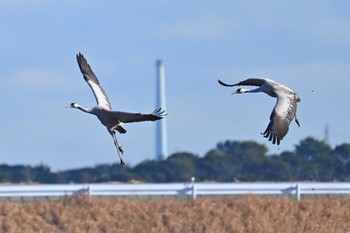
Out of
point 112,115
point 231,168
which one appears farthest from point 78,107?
point 231,168

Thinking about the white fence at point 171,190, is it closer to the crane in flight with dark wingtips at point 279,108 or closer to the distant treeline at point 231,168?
the crane in flight with dark wingtips at point 279,108

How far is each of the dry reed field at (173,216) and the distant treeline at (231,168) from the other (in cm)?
2148

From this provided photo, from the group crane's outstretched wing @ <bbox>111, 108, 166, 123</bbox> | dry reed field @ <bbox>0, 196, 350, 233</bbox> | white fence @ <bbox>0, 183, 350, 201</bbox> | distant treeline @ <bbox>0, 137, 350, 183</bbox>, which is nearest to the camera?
crane's outstretched wing @ <bbox>111, 108, 166, 123</bbox>

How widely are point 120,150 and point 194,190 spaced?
6.37 meters

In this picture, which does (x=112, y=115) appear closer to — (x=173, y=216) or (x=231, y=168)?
(x=173, y=216)

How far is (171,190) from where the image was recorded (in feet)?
132

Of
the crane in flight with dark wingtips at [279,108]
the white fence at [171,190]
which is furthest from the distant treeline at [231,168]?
the crane in flight with dark wingtips at [279,108]

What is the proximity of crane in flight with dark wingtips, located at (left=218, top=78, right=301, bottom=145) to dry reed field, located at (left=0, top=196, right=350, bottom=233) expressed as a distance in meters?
3.95

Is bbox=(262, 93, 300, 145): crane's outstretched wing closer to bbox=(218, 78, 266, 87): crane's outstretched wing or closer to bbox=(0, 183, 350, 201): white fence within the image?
bbox=(218, 78, 266, 87): crane's outstretched wing

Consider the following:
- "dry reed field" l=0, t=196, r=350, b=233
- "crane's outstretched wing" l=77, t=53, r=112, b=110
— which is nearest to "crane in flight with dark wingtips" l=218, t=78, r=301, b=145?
"crane's outstretched wing" l=77, t=53, r=112, b=110

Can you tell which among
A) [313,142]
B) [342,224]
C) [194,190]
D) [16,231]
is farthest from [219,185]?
[313,142]

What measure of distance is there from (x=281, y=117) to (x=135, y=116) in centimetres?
284

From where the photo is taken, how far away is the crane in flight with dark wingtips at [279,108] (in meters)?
33.7

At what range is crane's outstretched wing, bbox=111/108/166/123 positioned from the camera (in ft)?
107
